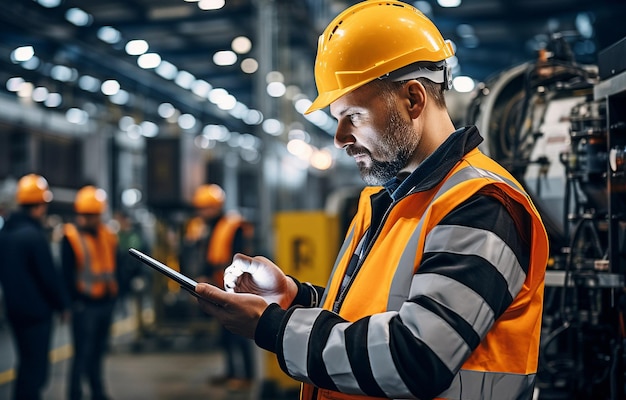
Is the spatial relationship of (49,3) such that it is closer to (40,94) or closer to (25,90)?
(25,90)

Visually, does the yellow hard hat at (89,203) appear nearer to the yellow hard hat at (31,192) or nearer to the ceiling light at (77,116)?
the yellow hard hat at (31,192)

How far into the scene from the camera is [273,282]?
6.61 feet

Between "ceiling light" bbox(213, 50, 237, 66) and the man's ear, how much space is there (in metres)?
11.7

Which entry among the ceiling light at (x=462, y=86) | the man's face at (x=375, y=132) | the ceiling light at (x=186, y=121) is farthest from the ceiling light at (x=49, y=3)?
the man's face at (x=375, y=132)

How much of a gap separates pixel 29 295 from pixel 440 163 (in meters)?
4.79

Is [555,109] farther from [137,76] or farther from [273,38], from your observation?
[137,76]

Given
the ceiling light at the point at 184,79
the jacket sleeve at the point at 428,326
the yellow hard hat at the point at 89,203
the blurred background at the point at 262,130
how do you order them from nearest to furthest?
the jacket sleeve at the point at 428,326 < the blurred background at the point at 262,130 < the yellow hard hat at the point at 89,203 < the ceiling light at the point at 184,79

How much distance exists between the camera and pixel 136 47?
40.5 ft

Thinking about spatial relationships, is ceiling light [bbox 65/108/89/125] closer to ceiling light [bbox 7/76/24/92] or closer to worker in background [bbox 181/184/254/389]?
ceiling light [bbox 7/76/24/92]

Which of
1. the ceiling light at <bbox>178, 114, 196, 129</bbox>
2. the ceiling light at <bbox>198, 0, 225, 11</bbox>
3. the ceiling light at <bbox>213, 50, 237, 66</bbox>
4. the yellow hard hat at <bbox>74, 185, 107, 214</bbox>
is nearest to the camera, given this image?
the yellow hard hat at <bbox>74, 185, 107, 214</bbox>

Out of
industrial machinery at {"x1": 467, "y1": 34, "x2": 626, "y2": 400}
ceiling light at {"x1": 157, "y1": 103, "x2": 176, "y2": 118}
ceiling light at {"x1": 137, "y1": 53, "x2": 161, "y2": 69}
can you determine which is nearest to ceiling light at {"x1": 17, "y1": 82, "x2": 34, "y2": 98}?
ceiling light at {"x1": 137, "y1": 53, "x2": 161, "y2": 69}

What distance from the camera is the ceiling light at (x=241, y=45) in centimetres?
1221

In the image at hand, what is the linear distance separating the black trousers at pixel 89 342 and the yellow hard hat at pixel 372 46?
5.26 meters

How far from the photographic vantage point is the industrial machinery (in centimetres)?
244
